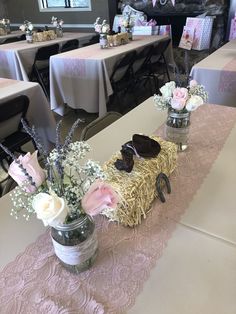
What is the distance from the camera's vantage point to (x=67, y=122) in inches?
123

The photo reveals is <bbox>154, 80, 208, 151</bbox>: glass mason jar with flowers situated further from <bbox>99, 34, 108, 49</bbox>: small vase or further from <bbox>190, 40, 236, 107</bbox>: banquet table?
<bbox>99, 34, 108, 49</bbox>: small vase

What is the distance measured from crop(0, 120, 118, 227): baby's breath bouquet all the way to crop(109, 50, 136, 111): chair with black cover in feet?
8.31

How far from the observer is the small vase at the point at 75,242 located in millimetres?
600

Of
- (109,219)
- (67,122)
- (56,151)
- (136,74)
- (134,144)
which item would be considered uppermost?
(56,151)

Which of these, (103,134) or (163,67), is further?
(163,67)

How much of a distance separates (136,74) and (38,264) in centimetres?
316

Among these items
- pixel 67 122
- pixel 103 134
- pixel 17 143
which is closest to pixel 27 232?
pixel 103 134

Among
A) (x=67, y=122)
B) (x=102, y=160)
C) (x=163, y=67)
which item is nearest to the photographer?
(x=102, y=160)

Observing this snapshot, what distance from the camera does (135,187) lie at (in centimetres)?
77

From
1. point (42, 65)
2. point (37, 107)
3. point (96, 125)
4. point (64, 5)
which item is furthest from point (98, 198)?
point (64, 5)

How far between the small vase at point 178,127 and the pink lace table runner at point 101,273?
0.27 metres

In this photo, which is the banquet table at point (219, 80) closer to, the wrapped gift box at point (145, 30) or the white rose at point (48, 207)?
the white rose at point (48, 207)

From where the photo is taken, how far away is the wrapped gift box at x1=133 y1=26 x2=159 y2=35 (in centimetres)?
440

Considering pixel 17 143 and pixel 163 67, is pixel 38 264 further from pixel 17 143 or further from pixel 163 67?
pixel 163 67
